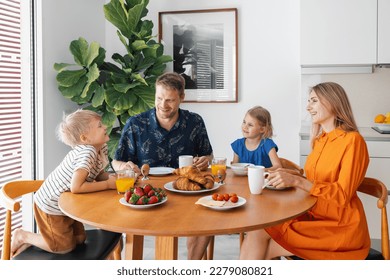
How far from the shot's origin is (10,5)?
10.2 feet

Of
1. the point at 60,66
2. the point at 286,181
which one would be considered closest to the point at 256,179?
the point at 286,181

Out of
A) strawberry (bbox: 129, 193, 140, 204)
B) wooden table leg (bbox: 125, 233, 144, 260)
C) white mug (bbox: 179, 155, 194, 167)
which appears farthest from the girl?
strawberry (bbox: 129, 193, 140, 204)

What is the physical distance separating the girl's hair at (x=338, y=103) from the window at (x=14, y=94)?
2.12 metres

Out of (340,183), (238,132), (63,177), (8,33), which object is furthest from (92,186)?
(238,132)

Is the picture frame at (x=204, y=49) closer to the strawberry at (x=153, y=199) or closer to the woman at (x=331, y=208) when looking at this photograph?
the woman at (x=331, y=208)

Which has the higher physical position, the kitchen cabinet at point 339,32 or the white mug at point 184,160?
the kitchen cabinet at point 339,32

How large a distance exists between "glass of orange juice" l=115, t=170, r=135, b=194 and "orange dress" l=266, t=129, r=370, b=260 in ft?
2.07

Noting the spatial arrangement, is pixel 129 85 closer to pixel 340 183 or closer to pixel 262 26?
pixel 262 26

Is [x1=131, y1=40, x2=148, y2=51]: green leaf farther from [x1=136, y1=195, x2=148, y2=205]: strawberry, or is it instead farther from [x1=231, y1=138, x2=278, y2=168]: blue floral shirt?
[x1=136, y1=195, x2=148, y2=205]: strawberry

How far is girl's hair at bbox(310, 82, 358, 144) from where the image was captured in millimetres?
2000

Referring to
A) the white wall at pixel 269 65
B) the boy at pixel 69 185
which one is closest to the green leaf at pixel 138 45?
the white wall at pixel 269 65

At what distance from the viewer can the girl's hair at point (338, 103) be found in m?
2.00

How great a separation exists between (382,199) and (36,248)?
1.50m

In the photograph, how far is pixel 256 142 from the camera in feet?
9.12
